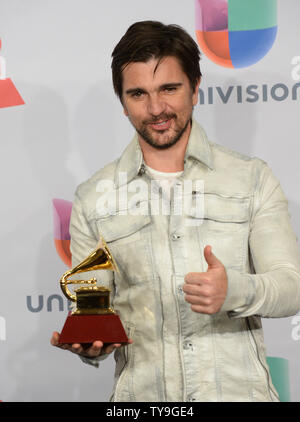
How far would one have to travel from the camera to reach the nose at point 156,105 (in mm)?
2215

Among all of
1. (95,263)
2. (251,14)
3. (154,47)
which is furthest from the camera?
(251,14)

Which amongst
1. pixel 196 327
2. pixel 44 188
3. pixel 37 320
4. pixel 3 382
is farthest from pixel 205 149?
pixel 3 382

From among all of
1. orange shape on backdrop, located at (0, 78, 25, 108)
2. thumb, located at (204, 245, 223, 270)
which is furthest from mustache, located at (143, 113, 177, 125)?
orange shape on backdrop, located at (0, 78, 25, 108)

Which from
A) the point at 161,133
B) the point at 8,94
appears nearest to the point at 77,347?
the point at 161,133

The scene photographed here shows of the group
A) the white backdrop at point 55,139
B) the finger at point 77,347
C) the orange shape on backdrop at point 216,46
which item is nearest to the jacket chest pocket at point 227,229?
the finger at point 77,347

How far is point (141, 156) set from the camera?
7.64 ft

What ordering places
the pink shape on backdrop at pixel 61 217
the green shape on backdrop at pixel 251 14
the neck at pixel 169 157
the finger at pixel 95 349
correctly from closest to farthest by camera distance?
1. the finger at pixel 95 349
2. the neck at pixel 169 157
3. the green shape on backdrop at pixel 251 14
4. the pink shape on backdrop at pixel 61 217

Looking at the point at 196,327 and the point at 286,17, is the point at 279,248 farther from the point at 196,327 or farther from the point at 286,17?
the point at 286,17

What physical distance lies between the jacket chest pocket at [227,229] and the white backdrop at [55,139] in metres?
0.68

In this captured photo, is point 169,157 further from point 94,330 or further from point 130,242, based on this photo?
point 94,330

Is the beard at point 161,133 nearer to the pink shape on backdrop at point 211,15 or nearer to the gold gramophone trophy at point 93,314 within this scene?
the gold gramophone trophy at point 93,314

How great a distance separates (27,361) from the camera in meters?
3.03

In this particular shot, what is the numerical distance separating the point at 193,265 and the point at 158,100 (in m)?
0.55

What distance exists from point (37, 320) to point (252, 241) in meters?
1.24
